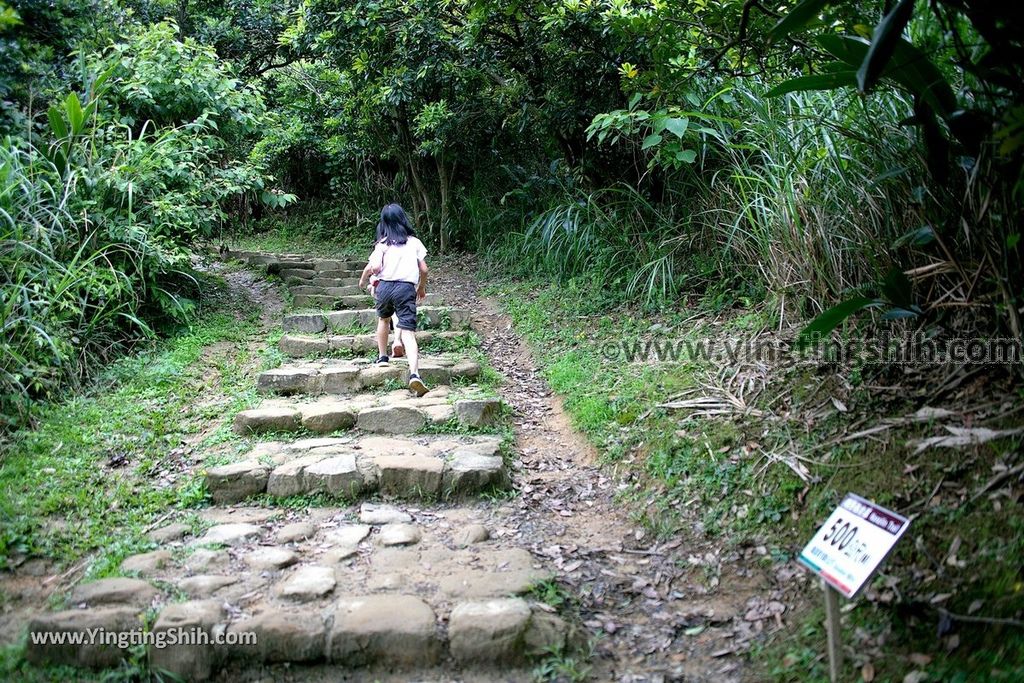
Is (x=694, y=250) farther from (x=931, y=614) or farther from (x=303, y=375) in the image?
(x=931, y=614)

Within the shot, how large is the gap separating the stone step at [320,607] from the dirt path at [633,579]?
0.21 metres

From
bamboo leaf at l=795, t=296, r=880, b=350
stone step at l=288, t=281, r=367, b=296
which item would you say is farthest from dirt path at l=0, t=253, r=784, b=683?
stone step at l=288, t=281, r=367, b=296

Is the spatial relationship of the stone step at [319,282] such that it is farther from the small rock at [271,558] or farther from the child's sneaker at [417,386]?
the small rock at [271,558]

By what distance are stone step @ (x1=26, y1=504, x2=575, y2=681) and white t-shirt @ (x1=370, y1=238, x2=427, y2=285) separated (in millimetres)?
2433

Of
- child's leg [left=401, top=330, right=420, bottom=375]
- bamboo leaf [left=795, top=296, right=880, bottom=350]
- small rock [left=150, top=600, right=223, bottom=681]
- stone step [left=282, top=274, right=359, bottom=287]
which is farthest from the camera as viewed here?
stone step [left=282, top=274, right=359, bottom=287]

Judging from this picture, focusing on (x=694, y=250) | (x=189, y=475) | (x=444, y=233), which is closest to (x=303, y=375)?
(x=189, y=475)

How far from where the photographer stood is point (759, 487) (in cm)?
332

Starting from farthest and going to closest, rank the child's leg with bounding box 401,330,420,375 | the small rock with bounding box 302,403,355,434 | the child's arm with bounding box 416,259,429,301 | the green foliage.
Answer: the child's arm with bounding box 416,259,429,301 → the child's leg with bounding box 401,330,420,375 → the green foliage → the small rock with bounding box 302,403,355,434

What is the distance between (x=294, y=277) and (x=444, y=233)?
8.29 ft

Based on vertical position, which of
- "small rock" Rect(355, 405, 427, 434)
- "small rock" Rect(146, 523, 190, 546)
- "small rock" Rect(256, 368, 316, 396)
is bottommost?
"small rock" Rect(146, 523, 190, 546)

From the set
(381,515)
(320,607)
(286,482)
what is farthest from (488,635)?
(286,482)

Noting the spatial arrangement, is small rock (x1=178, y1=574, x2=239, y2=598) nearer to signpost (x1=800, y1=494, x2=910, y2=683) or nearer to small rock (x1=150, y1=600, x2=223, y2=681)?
small rock (x1=150, y1=600, x2=223, y2=681)

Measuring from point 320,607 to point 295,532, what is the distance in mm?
Result: 716

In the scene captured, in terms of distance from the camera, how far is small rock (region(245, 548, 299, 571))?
3105 mm
